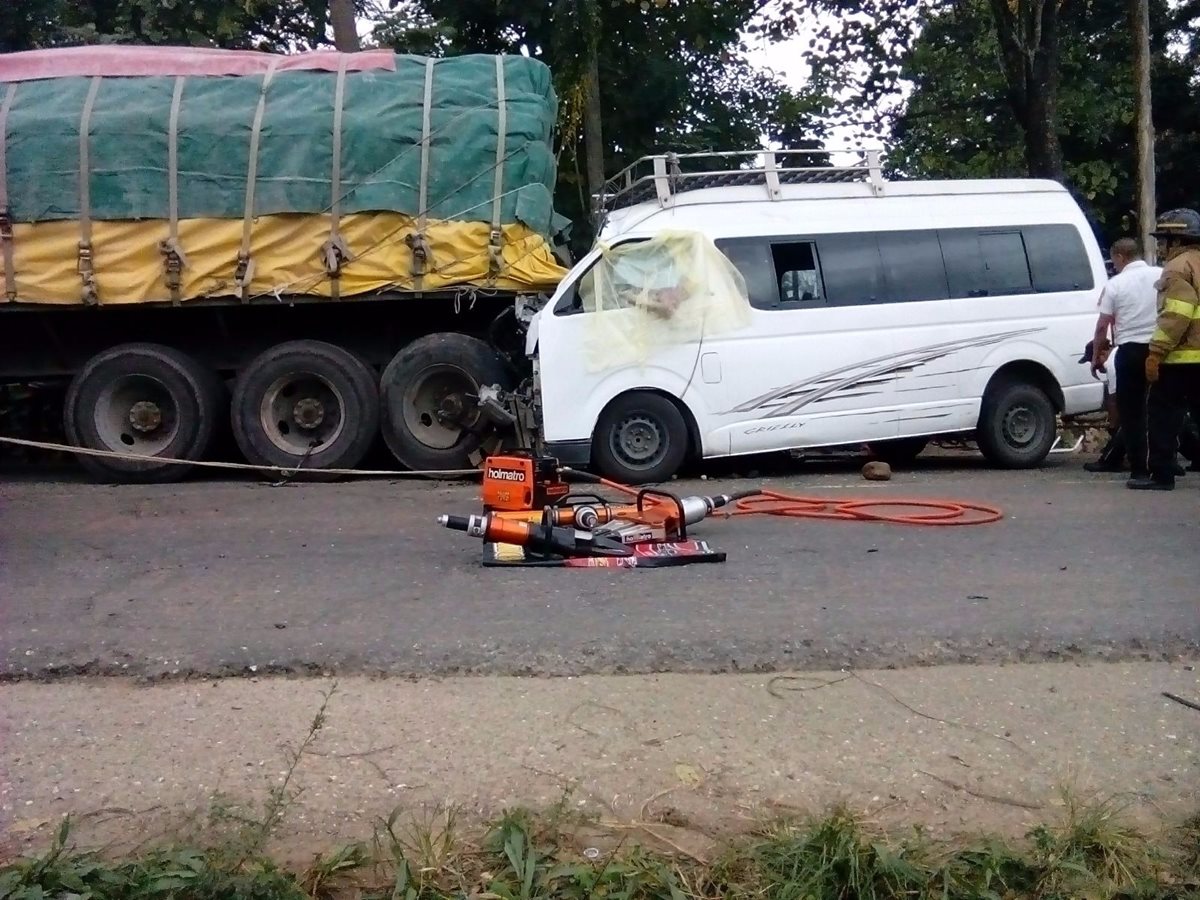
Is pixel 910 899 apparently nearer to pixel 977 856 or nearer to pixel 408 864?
pixel 977 856

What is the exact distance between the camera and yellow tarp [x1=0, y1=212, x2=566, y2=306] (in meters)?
9.55

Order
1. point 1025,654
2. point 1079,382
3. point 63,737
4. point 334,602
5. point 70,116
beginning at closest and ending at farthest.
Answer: point 63,737, point 1025,654, point 334,602, point 70,116, point 1079,382

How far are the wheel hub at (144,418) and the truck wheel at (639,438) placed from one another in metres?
3.78

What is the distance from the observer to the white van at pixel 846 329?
364 inches

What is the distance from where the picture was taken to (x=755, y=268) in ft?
31.1

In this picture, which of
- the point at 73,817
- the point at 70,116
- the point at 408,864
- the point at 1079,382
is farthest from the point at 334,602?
the point at 1079,382

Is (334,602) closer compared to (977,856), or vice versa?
(977,856)

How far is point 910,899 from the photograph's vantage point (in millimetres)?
3068

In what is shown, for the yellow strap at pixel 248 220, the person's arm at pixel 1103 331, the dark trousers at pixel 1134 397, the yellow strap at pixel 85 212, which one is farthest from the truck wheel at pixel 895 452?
the yellow strap at pixel 85 212

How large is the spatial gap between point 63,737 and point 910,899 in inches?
105

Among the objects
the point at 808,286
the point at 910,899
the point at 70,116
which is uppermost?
the point at 70,116

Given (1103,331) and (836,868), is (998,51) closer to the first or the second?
(1103,331)

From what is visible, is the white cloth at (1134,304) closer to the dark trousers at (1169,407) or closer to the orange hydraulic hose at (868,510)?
the dark trousers at (1169,407)

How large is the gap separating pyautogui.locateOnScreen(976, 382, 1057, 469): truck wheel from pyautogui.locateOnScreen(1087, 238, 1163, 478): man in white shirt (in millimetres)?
921
